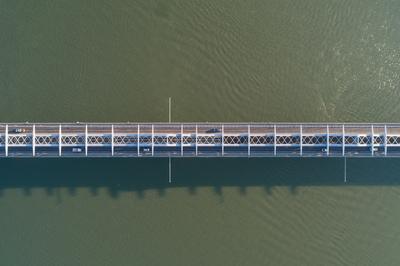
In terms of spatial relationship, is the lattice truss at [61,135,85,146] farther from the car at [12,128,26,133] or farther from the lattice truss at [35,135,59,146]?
the car at [12,128,26,133]

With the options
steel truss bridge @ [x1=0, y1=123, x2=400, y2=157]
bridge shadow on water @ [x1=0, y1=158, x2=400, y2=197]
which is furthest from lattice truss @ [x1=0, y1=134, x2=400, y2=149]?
bridge shadow on water @ [x1=0, y1=158, x2=400, y2=197]

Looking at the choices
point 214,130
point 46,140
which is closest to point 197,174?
point 214,130

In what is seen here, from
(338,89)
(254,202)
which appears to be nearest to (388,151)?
(338,89)

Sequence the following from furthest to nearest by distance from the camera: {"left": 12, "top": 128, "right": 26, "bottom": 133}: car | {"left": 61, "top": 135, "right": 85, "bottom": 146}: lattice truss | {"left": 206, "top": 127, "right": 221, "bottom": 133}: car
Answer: {"left": 206, "top": 127, "right": 221, "bottom": 133}: car → {"left": 61, "top": 135, "right": 85, "bottom": 146}: lattice truss → {"left": 12, "top": 128, "right": 26, "bottom": 133}: car

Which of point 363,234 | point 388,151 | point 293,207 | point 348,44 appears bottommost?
point 363,234

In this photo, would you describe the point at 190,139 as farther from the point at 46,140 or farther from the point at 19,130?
the point at 19,130

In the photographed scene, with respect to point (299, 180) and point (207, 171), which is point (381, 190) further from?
point (207, 171)
